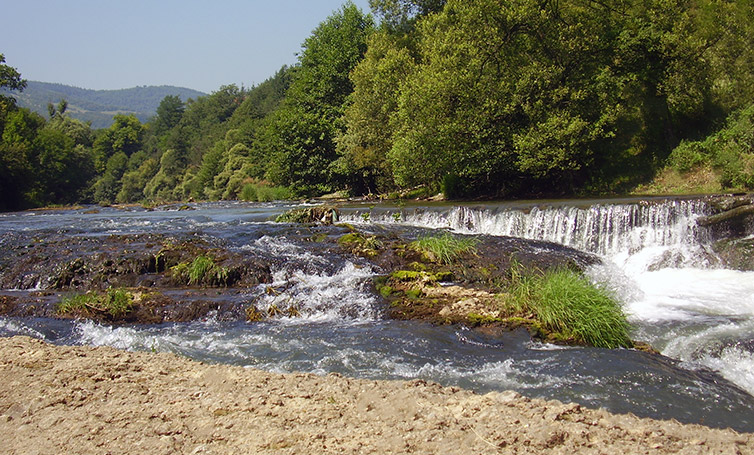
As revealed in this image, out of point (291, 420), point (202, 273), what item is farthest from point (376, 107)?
point (291, 420)

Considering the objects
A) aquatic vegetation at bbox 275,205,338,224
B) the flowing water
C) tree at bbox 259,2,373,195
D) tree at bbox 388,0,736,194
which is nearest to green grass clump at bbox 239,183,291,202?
tree at bbox 259,2,373,195

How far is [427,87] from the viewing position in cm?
2433

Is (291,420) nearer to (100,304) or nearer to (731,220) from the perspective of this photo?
(100,304)

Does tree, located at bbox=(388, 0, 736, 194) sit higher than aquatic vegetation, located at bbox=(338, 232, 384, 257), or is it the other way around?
tree, located at bbox=(388, 0, 736, 194)

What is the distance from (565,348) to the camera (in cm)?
800

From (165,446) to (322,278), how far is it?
26.4ft

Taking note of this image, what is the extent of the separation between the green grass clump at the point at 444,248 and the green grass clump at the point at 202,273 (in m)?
4.72

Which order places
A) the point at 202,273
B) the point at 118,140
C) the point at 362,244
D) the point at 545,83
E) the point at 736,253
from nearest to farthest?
the point at 202,273
the point at 736,253
the point at 362,244
the point at 545,83
the point at 118,140

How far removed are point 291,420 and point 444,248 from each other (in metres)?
8.50

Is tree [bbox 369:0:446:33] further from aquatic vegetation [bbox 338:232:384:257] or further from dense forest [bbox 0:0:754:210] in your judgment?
aquatic vegetation [bbox 338:232:384:257]

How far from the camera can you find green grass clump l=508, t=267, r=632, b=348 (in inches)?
322

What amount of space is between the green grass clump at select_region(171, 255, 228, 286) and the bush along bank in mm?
3357

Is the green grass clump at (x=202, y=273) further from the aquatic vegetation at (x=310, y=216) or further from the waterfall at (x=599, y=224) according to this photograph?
the waterfall at (x=599, y=224)

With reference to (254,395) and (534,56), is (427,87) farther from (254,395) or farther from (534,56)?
(254,395)
